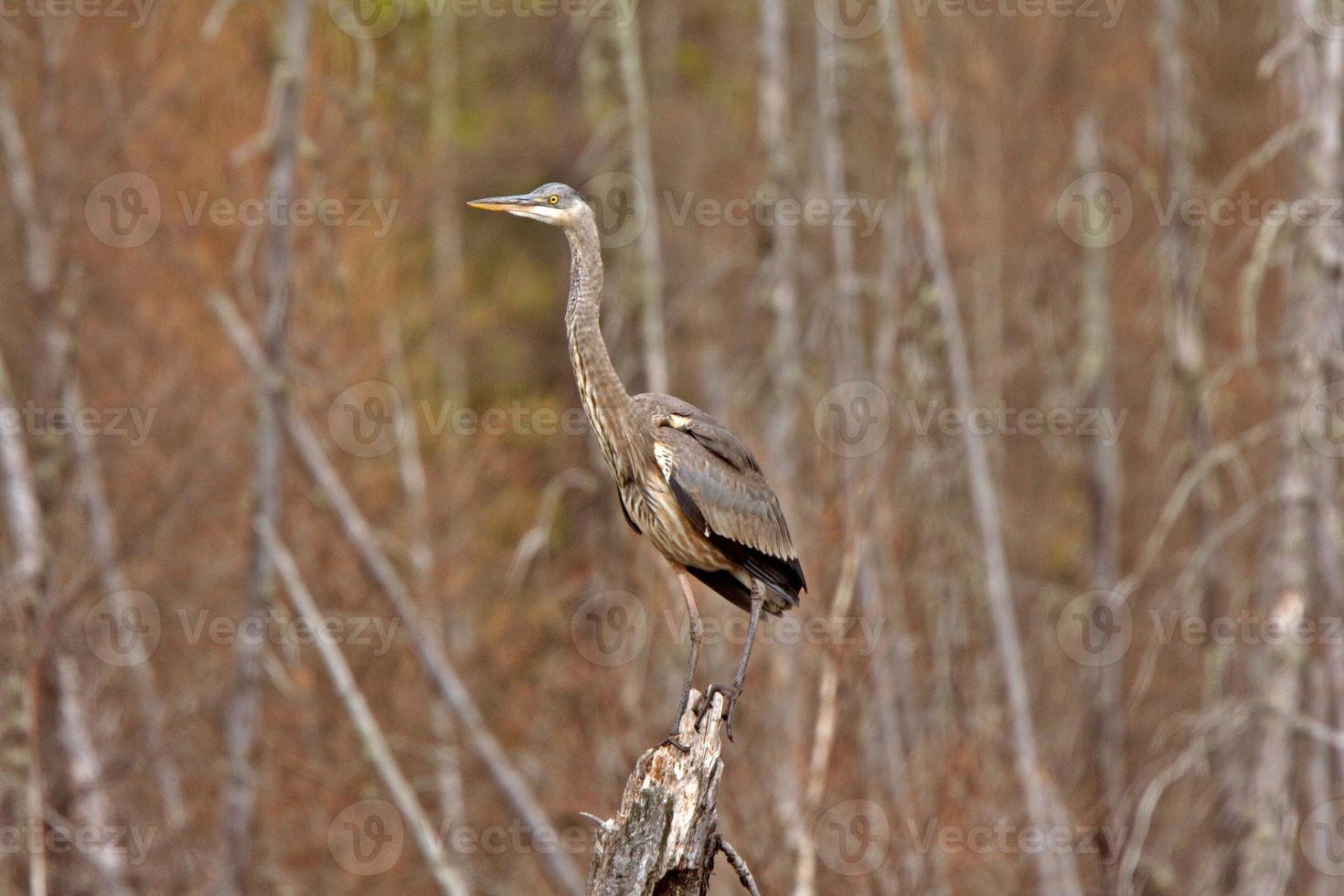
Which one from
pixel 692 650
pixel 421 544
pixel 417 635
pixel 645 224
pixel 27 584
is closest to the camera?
pixel 692 650

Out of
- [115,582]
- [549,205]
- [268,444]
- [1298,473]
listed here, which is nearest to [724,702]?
[549,205]

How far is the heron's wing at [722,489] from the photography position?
706 cm

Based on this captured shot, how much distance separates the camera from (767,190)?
1355 cm

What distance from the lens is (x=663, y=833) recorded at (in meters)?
5.85

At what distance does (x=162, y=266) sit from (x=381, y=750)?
5.77 metres

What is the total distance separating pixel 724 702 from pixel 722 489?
90cm

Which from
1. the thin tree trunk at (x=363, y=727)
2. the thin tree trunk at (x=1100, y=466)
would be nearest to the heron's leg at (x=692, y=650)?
the thin tree trunk at (x=363, y=727)

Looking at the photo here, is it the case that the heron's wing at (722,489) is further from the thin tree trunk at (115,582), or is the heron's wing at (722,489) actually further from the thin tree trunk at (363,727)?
the thin tree trunk at (115,582)

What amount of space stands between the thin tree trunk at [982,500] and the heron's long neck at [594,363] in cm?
648

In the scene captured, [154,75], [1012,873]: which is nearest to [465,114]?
[154,75]

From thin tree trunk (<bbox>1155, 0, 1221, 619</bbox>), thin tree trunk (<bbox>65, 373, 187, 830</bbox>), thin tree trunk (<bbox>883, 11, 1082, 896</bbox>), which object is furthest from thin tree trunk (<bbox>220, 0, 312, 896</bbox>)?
thin tree trunk (<bbox>1155, 0, 1221, 619</bbox>)

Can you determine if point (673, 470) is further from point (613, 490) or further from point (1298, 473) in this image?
point (613, 490)

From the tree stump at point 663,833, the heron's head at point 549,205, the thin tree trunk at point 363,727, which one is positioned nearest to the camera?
the tree stump at point 663,833

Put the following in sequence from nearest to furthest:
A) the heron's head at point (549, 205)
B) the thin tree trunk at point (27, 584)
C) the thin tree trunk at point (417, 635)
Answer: the heron's head at point (549, 205), the thin tree trunk at point (27, 584), the thin tree trunk at point (417, 635)
